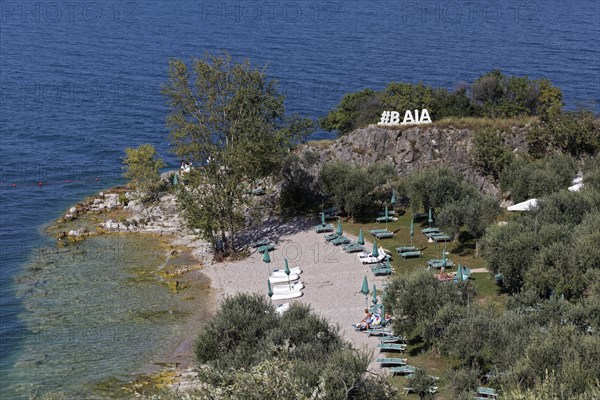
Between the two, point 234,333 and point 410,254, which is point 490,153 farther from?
point 234,333

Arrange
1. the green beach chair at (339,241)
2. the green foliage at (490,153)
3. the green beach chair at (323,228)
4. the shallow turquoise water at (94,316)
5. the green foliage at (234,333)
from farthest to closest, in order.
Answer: the green foliage at (490,153) → the green beach chair at (323,228) → the green beach chair at (339,241) → the shallow turquoise water at (94,316) → the green foliage at (234,333)

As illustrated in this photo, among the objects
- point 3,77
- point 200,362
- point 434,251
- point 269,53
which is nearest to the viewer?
point 200,362

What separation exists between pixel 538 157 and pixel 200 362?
A: 38.6 meters

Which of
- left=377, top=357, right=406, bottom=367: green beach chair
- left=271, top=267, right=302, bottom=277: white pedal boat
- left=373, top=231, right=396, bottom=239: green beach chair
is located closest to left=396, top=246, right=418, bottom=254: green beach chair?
left=373, top=231, right=396, bottom=239: green beach chair

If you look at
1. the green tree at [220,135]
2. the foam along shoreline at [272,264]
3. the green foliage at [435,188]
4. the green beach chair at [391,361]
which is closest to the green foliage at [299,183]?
the foam along shoreline at [272,264]

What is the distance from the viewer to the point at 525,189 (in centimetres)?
5878

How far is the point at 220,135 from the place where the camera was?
61.0 metres

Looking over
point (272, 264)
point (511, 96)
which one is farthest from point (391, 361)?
point (511, 96)

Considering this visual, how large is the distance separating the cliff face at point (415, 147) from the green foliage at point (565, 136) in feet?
4.38

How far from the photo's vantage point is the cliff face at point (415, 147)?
67.4 meters

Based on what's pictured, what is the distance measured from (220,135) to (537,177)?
23086 millimetres

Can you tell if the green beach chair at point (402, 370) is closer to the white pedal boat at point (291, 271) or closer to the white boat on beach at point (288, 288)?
the white boat on beach at point (288, 288)

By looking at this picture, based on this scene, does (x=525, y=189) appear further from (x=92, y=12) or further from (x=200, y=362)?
(x=92, y=12)

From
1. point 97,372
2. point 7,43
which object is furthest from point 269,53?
point 97,372
